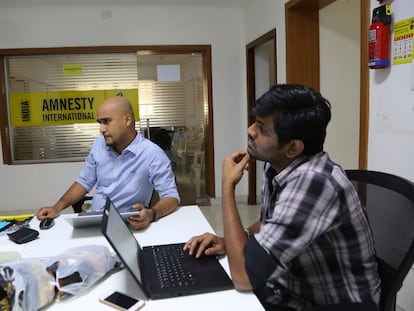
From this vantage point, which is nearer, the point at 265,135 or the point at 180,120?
the point at 265,135

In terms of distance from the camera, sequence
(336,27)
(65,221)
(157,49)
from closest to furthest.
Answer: (65,221), (336,27), (157,49)

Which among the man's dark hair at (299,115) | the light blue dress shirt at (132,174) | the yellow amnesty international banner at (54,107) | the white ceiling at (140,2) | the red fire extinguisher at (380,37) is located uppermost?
the white ceiling at (140,2)

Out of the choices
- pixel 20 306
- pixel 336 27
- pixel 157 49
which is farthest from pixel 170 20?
pixel 20 306

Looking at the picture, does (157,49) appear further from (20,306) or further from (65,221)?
(20,306)

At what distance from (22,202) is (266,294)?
4137 mm

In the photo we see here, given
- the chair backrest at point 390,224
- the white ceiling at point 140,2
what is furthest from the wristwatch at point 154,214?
the white ceiling at point 140,2

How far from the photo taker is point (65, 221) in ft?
5.87

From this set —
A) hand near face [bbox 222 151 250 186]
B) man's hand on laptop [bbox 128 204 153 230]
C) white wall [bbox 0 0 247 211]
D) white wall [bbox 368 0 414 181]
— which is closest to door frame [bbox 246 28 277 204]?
white wall [bbox 0 0 247 211]

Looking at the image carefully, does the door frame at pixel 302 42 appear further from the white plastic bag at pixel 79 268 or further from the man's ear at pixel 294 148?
the white plastic bag at pixel 79 268

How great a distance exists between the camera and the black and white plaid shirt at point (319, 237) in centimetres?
94

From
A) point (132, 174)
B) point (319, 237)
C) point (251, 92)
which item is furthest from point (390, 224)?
point (251, 92)

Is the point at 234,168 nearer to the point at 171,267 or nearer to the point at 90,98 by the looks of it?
the point at 171,267

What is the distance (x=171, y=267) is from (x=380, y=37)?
1.60m

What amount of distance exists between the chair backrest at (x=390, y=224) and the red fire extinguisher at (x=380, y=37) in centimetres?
96
